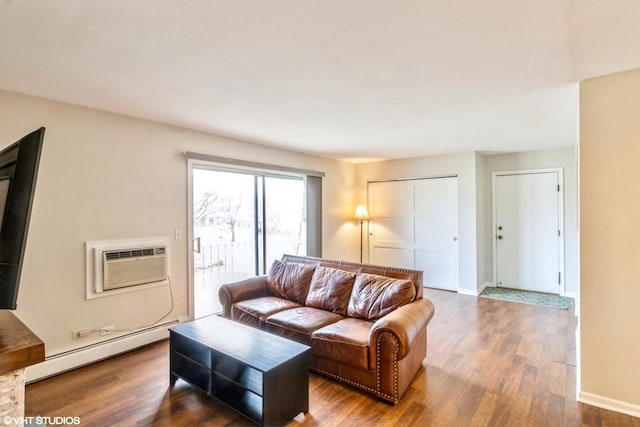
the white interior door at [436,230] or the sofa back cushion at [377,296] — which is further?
the white interior door at [436,230]

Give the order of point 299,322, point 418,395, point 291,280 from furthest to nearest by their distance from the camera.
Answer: point 291,280 < point 299,322 < point 418,395

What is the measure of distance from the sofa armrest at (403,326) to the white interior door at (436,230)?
300 cm

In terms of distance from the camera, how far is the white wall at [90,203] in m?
2.56

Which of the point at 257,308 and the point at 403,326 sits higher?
the point at 403,326

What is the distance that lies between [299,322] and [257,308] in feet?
1.82

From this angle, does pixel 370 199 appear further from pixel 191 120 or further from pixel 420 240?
pixel 191 120

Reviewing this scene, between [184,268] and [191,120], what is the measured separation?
5.12ft

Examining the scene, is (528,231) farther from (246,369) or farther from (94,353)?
(94,353)

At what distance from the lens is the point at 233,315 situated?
3201 millimetres

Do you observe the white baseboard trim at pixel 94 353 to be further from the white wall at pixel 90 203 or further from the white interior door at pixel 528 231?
the white interior door at pixel 528 231

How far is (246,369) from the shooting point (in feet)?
6.89

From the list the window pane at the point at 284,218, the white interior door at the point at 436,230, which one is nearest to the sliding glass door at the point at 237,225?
the window pane at the point at 284,218

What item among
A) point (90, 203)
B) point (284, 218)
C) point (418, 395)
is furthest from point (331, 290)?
point (90, 203)

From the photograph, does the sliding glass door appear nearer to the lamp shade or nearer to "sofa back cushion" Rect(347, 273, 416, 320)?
the lamp shade
